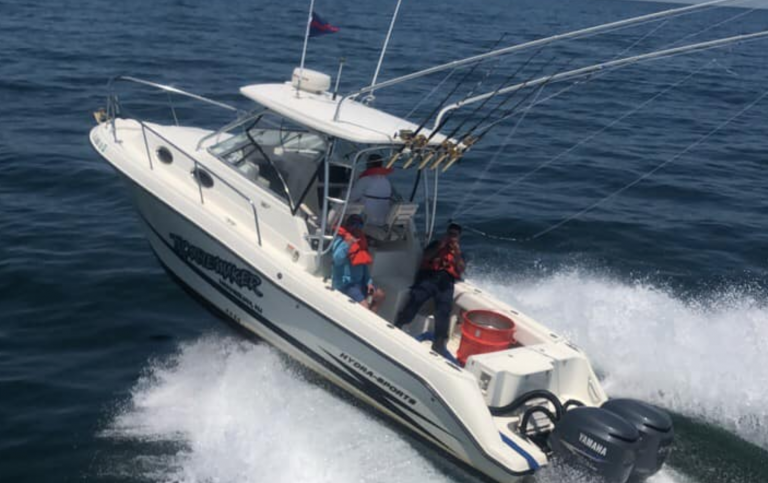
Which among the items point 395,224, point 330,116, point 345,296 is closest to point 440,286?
point 395,224

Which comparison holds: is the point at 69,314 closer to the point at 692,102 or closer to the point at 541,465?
the point at 541,465

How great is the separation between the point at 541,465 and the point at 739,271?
582 centimetres

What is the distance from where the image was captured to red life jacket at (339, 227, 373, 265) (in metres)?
6.67

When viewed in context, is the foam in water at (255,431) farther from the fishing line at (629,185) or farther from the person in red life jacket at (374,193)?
the fishing line at (629,185)

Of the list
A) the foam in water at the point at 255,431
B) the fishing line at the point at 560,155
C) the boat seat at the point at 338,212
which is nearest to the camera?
the foam in water at the point at 255,431

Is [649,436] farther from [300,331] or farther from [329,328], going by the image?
[300,331]

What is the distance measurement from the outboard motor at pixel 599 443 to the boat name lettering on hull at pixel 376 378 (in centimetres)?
120

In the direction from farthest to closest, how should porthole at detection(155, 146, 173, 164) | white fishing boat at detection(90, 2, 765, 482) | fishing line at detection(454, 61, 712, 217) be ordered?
fishing line at detection(454, 61, 712, 217) < porthole at detection(155, 146, 173, 164) < white fishing boat at detection(90, 2, 765, 482)

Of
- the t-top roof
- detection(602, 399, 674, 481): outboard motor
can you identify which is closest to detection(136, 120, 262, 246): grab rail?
the t-top roof

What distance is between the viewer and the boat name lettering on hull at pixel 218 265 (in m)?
7.18

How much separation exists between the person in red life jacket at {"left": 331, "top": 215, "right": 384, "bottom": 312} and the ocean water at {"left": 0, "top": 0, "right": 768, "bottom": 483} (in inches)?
35.3

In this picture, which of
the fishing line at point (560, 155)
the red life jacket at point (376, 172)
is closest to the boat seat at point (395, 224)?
the red life jacket at point (376, 172)

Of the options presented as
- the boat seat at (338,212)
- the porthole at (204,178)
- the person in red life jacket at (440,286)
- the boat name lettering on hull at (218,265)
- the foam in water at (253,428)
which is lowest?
the foam in water at (253,428)

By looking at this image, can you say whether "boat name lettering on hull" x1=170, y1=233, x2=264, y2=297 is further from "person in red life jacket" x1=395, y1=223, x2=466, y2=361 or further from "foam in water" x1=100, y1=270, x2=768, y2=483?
"person in red life jacket" x1=395, y1=223, x2=466, y2=361
